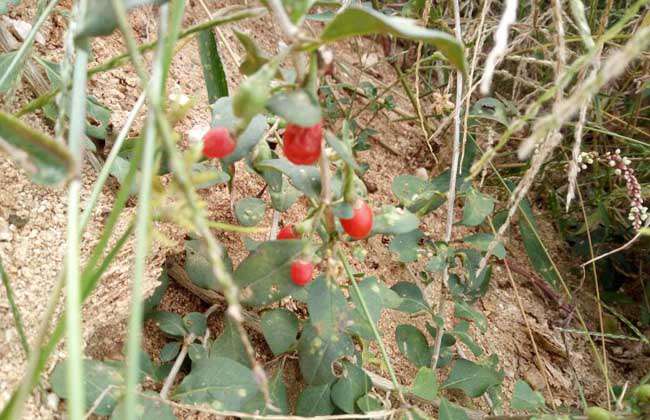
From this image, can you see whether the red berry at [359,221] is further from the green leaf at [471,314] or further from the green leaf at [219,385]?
the green leaf at [471,314]

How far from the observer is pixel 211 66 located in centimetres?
111

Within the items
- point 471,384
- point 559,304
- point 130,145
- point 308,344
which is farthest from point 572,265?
point 130,145

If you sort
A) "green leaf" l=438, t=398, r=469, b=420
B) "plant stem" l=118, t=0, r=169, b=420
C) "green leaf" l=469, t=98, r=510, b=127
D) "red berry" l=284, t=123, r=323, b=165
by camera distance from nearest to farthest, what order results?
"plant stem" l=118, t=0, r=169, b=420 → "red berry" l=284, t=123, r=323, b=165 → "green leaf" l=438, t=398, r=469, b=420 → "green leaf" l=469, t=98, r=510, b=127

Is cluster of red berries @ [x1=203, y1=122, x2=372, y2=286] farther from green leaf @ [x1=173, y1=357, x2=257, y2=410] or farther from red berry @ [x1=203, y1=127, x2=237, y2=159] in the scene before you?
green leaf @ [x1=173, y1=357, x2=257, y2=410]

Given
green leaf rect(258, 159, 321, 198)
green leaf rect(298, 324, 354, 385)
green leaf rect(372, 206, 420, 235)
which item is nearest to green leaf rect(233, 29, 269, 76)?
green leaf rect(258, 159, 321, 198)

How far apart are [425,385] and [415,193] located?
354 millimetres

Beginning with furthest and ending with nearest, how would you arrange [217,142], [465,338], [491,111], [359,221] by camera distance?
1. [491,111]
2. [465,338]
3. [359,221]
4. [217,142]

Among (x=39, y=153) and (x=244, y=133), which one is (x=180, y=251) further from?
(x=39, y=153)

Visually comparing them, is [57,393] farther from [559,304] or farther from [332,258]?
[559,304]

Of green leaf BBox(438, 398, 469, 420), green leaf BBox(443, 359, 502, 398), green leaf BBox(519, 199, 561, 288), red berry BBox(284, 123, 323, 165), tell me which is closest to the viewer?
red berry BBox(284, 123, 323, 165)

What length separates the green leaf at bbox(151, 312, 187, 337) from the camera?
90 cm

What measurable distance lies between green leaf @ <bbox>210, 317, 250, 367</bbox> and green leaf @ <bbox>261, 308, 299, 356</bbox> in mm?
41

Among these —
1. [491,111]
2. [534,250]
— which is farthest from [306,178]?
[534,250]

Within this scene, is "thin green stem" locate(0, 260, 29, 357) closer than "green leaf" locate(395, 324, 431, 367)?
Yes
